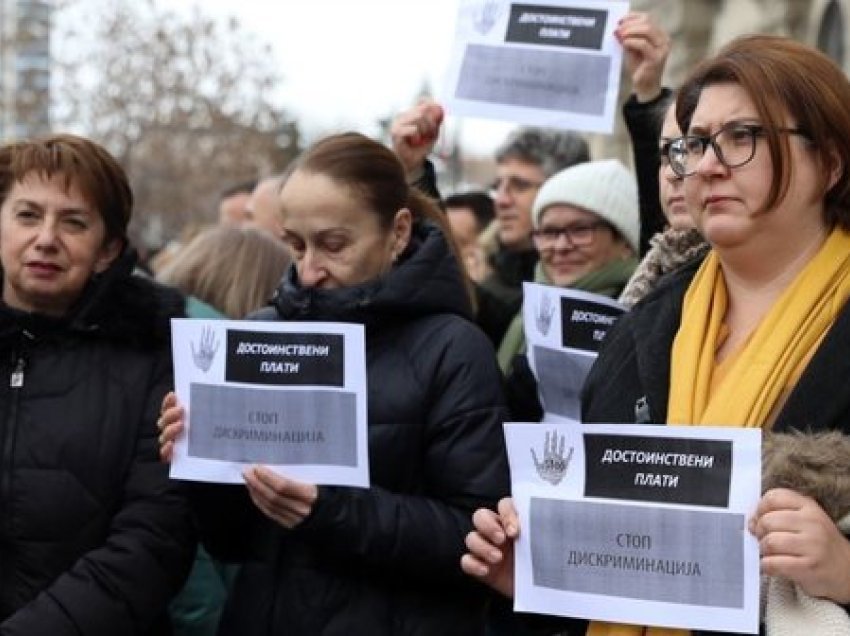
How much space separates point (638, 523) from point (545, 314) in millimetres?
1641

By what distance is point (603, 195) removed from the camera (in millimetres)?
5125

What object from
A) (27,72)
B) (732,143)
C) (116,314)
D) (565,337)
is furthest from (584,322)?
(27,72)

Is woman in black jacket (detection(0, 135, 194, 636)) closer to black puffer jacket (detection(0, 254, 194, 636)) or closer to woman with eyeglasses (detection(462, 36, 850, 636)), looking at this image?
black puffer jacket (detection(0, 254, 194, 636))

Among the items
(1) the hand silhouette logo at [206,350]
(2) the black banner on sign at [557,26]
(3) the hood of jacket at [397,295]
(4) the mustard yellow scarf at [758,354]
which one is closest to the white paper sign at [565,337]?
(3) the hood of jacket at [397,295]

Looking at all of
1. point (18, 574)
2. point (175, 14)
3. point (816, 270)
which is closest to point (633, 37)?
point (816, 270)

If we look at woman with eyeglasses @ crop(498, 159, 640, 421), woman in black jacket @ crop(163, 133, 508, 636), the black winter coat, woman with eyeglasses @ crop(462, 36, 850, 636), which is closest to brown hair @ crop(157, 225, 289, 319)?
woman with eyeglasses @ crop(498, 159, 640, 421)

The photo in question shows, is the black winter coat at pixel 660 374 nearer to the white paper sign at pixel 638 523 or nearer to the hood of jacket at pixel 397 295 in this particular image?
the white paper sign at pixel 638 523

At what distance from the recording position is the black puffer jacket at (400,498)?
3.52 meters

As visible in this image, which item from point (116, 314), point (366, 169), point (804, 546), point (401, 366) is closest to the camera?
point (804, 546)

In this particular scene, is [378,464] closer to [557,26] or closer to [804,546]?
[804,546]

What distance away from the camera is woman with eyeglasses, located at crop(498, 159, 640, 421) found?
509 centimetres

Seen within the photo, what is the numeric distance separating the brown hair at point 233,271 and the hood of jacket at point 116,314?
71.8 inches

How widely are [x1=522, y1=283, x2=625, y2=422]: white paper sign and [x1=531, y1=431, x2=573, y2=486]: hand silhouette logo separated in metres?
1.41

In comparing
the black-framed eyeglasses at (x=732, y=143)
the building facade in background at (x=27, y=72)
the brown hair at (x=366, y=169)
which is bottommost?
the black-framed eyeglasses at (x=732, y=143)
